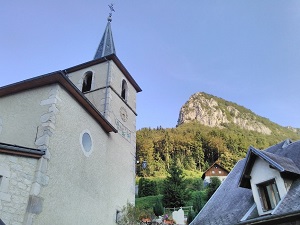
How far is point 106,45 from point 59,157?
12390mm

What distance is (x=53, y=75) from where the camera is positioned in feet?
29.7

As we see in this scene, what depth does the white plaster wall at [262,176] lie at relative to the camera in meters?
7.82

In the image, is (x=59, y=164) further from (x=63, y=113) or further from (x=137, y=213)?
(x=137, y=213)

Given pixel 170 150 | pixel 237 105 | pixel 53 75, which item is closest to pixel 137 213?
pixel 53 75

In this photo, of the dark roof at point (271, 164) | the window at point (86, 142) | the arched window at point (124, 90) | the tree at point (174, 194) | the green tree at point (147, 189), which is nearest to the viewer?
the dark roof at point (271, 164)

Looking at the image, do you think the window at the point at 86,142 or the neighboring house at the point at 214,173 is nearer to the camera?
the window at the point at 86,142

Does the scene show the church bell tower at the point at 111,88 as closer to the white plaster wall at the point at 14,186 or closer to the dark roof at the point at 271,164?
the white plaster wall at the point at 14,186

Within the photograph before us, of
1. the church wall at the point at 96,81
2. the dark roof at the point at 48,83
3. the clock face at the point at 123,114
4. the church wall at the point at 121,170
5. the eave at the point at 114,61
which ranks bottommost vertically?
the church wall at the point at 121,170

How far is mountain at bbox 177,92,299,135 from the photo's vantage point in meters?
112

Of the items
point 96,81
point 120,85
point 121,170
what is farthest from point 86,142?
point 120,85

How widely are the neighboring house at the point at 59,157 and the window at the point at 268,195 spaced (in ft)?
18.5

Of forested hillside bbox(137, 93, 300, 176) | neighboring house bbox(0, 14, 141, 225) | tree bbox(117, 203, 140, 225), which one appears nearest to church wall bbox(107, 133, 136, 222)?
neighboring house bbox(0, 14, 141, 225)

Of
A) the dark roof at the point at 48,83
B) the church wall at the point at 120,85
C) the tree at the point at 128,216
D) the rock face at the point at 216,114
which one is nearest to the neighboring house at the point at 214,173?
the church wall at the point at 120,85

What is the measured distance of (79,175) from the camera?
9.48 metres
